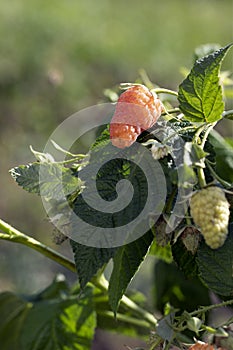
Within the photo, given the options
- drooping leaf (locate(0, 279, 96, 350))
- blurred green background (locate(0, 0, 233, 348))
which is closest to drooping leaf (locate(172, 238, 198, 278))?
drooping leaf (locate(0, 279, 96, 350))

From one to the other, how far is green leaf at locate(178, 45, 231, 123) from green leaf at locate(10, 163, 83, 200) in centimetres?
12

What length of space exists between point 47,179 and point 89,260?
0.10 meters

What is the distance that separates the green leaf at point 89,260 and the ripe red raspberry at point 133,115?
0.10 meters

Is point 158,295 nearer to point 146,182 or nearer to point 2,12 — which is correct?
point 146,182

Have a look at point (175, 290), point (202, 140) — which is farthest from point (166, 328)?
point (175, 290)

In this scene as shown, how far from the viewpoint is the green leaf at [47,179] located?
2.25ft

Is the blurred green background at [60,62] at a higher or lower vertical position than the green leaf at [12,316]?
higher

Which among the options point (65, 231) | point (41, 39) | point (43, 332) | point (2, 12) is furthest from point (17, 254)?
point (2, 12)

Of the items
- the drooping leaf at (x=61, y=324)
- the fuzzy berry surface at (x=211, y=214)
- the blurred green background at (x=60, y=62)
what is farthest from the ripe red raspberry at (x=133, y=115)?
the blurred green background at (x=60, y=62)

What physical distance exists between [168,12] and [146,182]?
236 inches

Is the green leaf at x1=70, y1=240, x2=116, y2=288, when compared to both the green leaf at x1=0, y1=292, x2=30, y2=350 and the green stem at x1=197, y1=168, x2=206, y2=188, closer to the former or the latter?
the green stem at x1=197, y1=168, x2=206, y2=188

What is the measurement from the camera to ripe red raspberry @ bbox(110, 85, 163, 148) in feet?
2.13

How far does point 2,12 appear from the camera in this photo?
496 centimetres

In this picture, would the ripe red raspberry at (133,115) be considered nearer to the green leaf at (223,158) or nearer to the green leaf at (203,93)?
the green leaf at (203,93)
